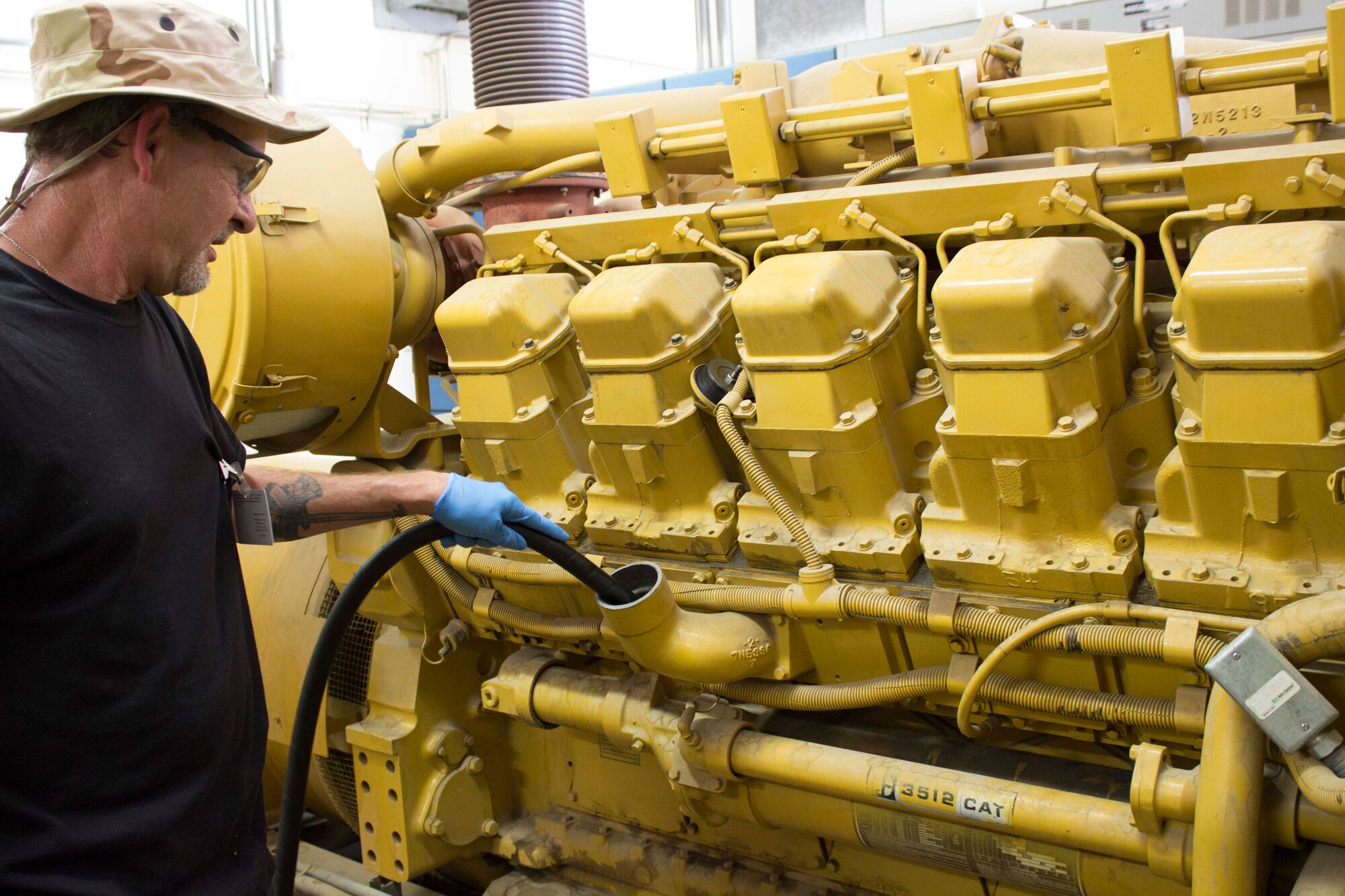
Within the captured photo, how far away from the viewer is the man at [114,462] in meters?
1.45

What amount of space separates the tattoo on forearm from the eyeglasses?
0.54 meters

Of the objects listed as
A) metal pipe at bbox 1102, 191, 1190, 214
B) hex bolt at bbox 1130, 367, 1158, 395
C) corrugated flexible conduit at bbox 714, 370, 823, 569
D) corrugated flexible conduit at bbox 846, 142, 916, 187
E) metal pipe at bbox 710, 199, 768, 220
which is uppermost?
corrugated flexible conduit at bbox 846, 142, 916, 187

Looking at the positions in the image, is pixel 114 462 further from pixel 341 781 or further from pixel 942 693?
pixel 341 781

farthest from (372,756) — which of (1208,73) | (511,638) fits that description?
(1208,73)

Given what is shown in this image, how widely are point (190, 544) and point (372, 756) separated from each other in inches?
66.3

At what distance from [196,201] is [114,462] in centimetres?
36

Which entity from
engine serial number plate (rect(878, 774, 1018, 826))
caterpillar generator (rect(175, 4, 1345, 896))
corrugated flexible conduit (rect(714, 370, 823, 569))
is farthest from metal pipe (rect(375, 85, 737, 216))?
engine serial number plate (rect(878, 774, 1018, 826))

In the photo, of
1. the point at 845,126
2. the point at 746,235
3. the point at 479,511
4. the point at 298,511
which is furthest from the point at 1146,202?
the point at 298,511

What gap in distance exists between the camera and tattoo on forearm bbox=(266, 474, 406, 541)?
201 cm

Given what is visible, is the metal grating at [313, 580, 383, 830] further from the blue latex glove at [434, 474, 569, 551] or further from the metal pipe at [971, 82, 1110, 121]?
the metal pipe at [971, 82, 1110, 121]

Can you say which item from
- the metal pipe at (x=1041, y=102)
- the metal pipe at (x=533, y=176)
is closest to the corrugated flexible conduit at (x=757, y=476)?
the metal pipe at (x=1041, y=102)

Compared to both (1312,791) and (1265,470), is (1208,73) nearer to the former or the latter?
(1265,470)

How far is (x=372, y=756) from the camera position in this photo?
3158 millimetres

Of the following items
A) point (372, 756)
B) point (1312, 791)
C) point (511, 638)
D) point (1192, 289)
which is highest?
point (1192, 289)
